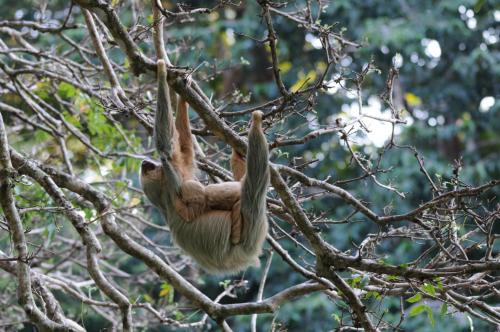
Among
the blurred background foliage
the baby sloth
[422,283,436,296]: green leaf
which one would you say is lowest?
[422,283,436,296]: green leaf

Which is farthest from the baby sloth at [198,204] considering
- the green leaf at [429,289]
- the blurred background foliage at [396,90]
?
the blurred background foliage at [396,90]

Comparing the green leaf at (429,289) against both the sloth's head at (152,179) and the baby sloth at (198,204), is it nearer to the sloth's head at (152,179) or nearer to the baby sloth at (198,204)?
the baby sloth at (198,204)

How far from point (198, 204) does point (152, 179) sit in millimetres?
504

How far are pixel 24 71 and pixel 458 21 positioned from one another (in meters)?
11.6

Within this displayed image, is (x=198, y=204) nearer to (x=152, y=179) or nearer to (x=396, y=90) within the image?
(x=152, y=179)

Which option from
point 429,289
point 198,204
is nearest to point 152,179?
point 198,204

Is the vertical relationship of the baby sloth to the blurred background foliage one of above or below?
below

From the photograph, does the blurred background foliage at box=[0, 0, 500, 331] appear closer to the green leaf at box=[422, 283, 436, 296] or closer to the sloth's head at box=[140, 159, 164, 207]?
the sloth's head at box=[140, 159, 164, 207]

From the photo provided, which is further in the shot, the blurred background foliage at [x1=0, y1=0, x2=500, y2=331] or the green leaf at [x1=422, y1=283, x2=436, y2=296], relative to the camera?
the blurred background foliage at [x1=0, y1=0, x2=500, y2=331]

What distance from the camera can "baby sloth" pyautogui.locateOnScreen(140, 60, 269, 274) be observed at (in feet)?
18.9

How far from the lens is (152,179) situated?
6.14m

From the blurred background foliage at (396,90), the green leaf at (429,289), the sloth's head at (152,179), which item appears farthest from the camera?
the blurred background foliage at (396,90)

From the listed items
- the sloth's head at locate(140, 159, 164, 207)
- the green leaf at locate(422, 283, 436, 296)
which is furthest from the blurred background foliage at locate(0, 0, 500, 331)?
the green leaf at locate(422, 283, 436, 296)

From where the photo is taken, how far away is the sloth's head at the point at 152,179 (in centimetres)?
613
